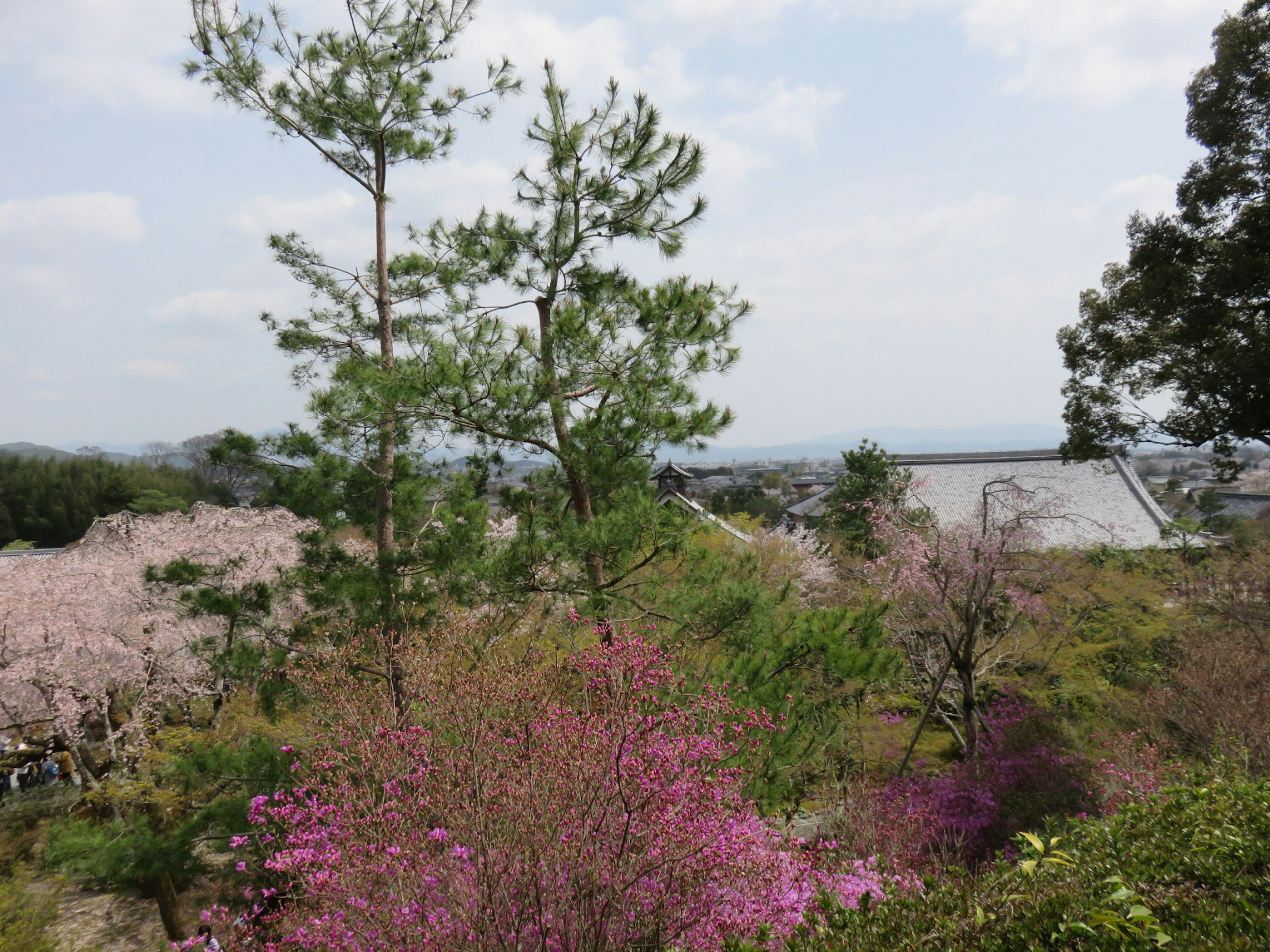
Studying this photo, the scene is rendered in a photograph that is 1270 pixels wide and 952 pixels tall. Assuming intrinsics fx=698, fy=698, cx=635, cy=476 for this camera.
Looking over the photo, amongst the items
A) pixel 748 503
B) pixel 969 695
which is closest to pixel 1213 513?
pixel 748 503

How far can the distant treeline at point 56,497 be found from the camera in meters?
25.8

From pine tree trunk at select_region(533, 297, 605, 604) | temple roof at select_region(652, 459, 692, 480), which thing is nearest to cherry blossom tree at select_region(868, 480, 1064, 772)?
pine tree trunk at select_region(533, 297, 605, 604)

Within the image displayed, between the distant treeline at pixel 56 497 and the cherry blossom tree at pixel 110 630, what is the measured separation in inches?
687

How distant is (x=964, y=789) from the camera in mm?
5820

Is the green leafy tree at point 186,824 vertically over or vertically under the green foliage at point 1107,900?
under

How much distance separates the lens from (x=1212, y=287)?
662cm

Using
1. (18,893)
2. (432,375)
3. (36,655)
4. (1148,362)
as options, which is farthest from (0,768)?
(1148,362)

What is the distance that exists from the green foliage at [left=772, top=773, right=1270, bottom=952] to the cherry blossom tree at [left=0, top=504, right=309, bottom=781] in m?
7.11

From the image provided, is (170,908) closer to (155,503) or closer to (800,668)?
(800,668)

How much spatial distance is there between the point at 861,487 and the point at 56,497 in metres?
29.1

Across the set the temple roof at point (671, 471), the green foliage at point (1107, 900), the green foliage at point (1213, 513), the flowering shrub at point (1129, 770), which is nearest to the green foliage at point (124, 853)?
the green foliage at point (1107, 900)

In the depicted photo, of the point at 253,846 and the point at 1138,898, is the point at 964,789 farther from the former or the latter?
the point at 253,846

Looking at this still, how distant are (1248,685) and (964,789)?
7.89ft

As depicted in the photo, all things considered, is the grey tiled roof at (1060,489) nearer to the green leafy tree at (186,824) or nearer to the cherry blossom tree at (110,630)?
the cherry blossom tree at (110,630)
